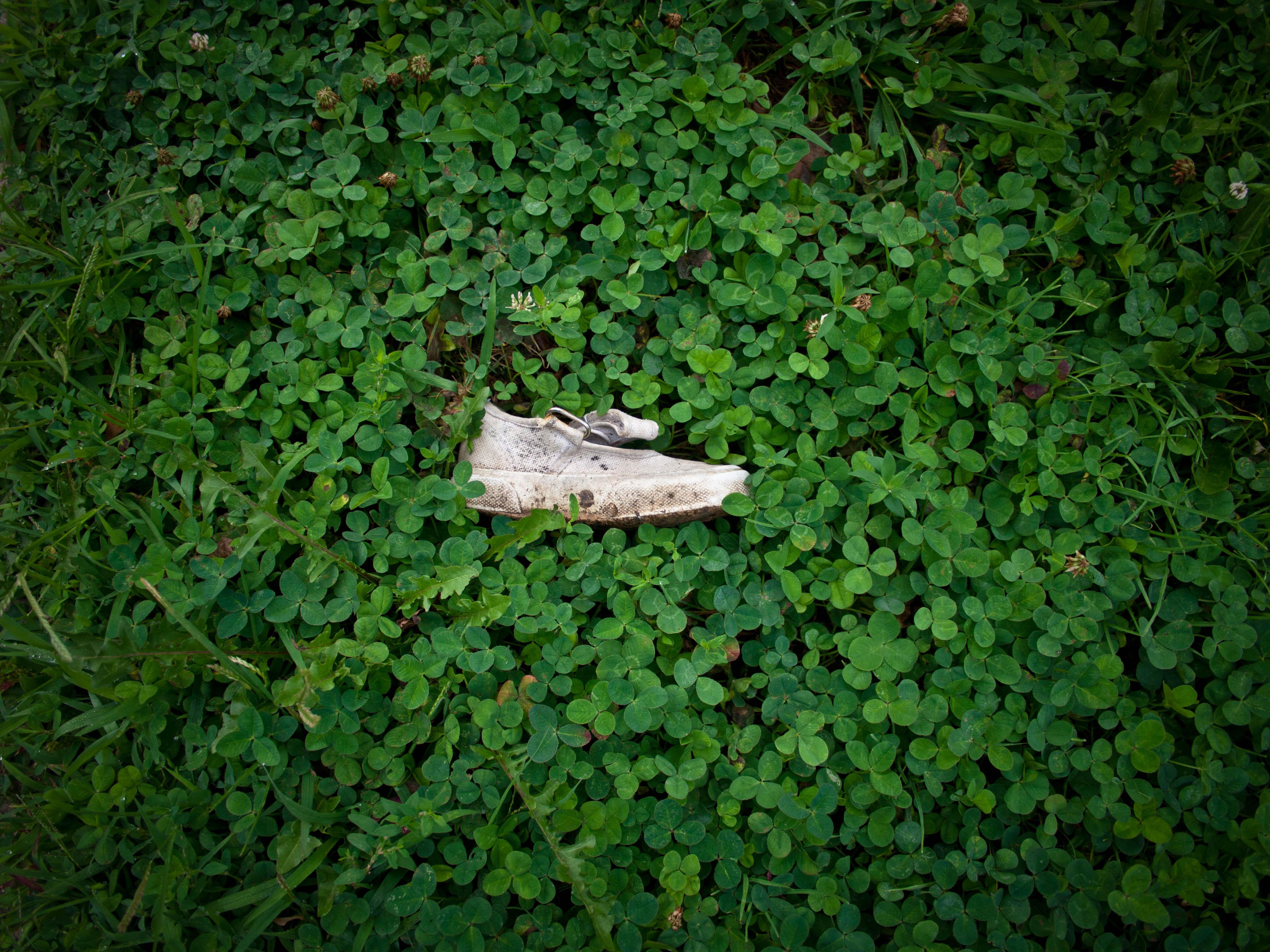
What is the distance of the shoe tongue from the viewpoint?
8.36 feet

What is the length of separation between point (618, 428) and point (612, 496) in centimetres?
25

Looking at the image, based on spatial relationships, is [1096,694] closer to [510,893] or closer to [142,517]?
[510,893]

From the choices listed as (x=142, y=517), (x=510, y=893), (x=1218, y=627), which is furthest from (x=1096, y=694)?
(x=142, y=517)

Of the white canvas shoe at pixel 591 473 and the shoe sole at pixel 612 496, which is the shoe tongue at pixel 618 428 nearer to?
the white canvas shoe at pixel 591 473

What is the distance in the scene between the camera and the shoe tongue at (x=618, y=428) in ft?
8.36

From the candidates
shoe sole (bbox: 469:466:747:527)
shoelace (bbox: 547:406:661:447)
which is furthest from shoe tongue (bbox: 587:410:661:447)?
shoe sole (bbox: 469:466:747:527)

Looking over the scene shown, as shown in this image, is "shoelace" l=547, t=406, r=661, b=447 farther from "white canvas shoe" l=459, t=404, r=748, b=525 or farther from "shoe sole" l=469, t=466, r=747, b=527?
"shoe sole" l=469, t=466, r=747, b=527

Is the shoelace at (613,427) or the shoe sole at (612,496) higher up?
the shoelace at (613,427)

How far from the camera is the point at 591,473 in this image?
2533 mm

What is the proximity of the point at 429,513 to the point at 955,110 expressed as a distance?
2.51m

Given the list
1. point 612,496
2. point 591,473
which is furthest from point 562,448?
point 612,496

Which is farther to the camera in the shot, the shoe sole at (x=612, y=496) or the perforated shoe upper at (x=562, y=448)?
the perforated shoe upper at (x=562, y=448)

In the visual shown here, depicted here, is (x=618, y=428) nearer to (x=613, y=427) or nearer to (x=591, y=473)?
(x=613, y=427)

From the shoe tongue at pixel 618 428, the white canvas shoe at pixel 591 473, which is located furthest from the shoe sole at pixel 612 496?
the shoe tongue at pixel 618 428
